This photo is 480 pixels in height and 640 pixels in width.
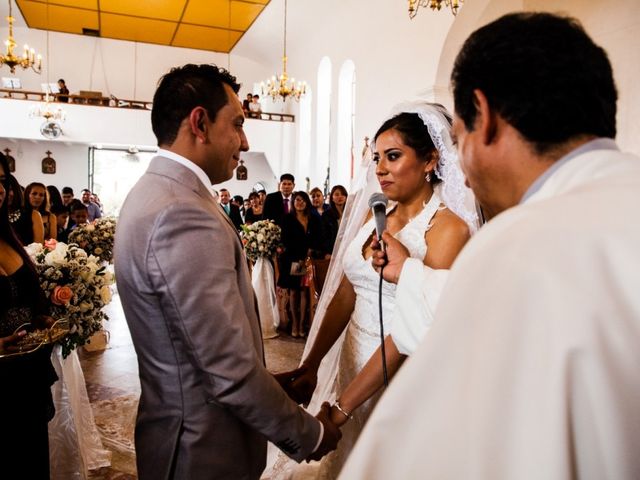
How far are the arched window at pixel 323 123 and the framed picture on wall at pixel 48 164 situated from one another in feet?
30.7

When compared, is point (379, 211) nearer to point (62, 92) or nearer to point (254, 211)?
point (254, 211)

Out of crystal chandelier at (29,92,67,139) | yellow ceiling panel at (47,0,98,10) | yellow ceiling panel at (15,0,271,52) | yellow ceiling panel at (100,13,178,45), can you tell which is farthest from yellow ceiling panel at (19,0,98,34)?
crystal chandelier at (29,92,67,139)

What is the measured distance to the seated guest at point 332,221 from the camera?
6898 mm

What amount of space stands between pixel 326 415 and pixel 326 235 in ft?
17.0

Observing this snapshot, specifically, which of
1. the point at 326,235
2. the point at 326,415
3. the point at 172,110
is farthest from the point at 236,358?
the point at 326,235

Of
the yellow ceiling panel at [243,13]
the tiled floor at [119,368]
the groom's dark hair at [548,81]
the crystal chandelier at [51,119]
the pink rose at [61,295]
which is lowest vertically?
the tiled floor at [119,368]

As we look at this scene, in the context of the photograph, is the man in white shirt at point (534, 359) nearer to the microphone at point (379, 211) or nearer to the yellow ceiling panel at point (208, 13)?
the microphone at point (379, 211)

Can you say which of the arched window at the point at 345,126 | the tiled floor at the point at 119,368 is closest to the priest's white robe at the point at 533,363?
the tiled floor at the point at 119,368

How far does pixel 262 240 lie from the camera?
6.66 meters

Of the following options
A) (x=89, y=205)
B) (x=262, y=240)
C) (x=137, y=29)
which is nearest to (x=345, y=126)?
(x=262, y=240)

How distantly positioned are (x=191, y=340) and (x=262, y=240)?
530cm

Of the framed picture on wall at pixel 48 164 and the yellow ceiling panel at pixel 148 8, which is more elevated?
the yellow ceiling panel at pixel 148 8

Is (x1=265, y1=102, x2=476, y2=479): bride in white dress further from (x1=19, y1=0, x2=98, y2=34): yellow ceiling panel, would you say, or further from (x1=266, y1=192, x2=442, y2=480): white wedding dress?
(x1=19, y1=0, x2=98, y2=34): yellow ceiling panel

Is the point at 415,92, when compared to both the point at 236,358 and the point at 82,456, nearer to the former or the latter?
the point at 82,456
